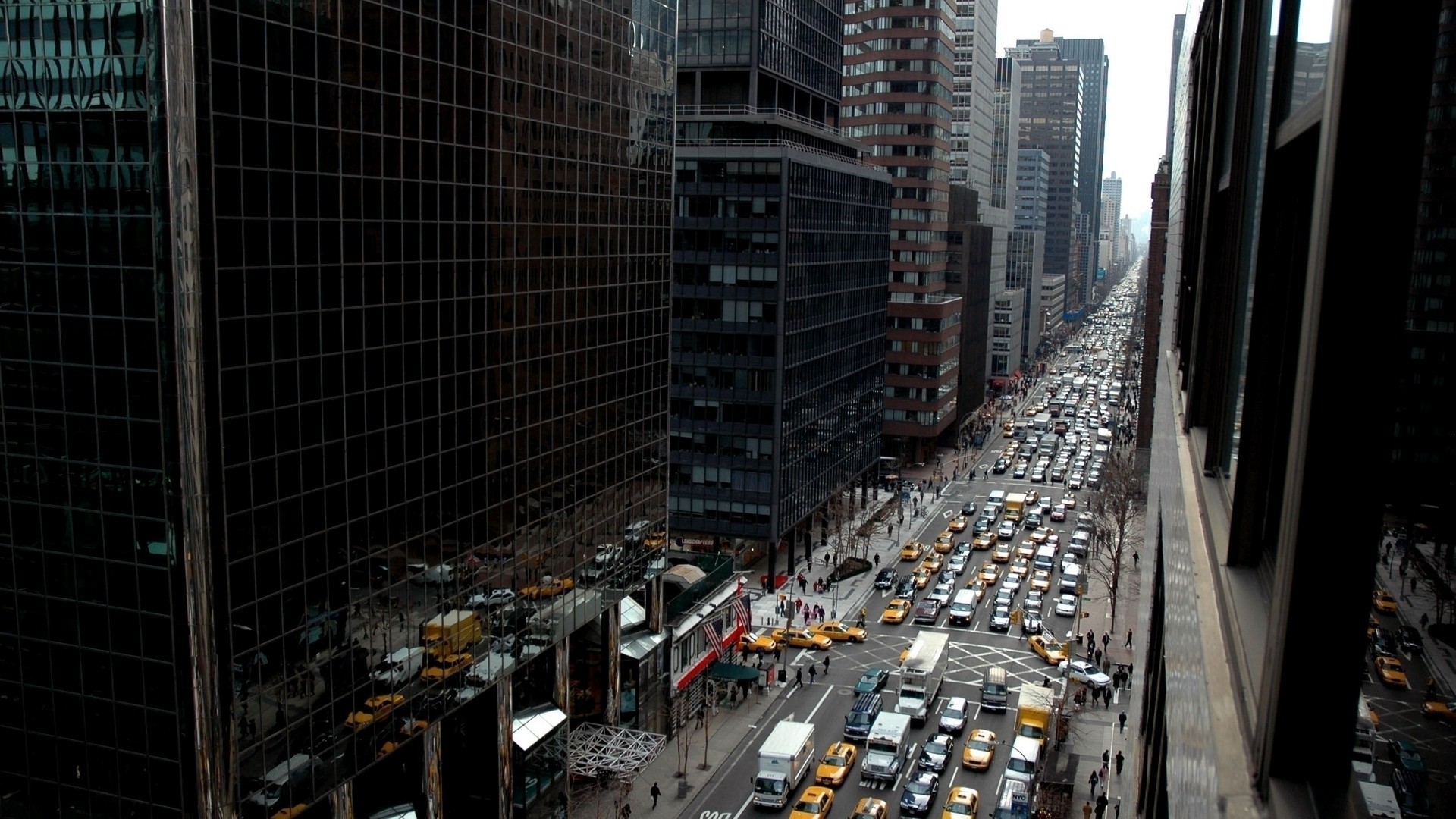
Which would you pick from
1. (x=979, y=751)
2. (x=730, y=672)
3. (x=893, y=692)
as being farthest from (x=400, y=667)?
(x=893, y=692)

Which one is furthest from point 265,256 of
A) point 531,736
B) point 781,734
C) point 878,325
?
point 878,325

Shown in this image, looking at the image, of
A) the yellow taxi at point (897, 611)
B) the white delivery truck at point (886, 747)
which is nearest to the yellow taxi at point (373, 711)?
the white delivery truck at point (886, 747)

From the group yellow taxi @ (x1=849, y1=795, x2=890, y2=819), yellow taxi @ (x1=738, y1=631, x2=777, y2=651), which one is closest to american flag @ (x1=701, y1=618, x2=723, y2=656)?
yellow taxi @ (x1=738, y1=631, x2=777, y2=651)

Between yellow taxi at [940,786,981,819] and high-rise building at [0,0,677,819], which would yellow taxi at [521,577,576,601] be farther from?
yellow taxi at [940,786,981,819]

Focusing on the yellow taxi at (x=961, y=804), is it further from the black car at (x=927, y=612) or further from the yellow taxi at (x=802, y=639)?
the black car at (x=927, y=612)

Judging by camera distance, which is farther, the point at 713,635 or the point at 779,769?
the point at 713,635

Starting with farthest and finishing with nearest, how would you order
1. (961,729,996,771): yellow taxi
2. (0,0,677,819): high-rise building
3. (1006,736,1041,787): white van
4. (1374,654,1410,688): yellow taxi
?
(961,729,996,771): yellow taxi < (1006,736,1041,787): white van < (0,0,677,819): high-rise building < (1374,654,1410,688): yellow taxi

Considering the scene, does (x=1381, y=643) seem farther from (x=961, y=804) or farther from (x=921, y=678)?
(x=921, y=678)
